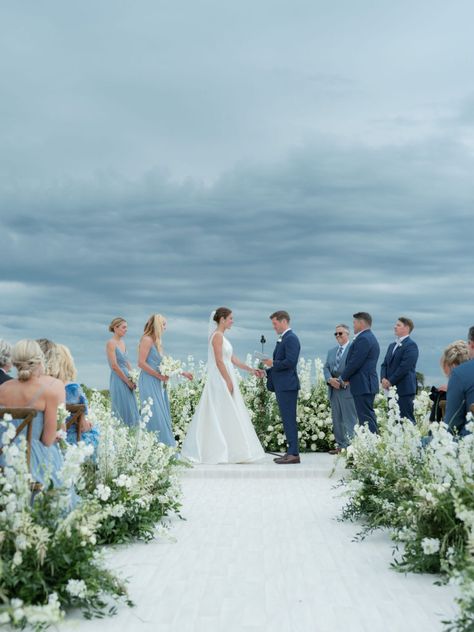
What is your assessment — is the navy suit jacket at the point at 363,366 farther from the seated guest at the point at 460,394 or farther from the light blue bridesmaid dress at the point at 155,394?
the seated guest at the point at 460,394

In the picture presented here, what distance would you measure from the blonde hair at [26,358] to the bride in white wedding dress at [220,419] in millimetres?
7508

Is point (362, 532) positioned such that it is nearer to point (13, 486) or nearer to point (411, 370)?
point (13, 486)

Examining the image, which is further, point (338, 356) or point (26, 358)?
point (338, 356)

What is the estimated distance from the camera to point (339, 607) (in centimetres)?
527

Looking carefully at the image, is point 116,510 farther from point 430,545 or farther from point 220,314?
point 220,314

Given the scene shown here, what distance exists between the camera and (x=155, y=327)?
505 inches

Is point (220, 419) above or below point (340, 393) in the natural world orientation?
Answer: below

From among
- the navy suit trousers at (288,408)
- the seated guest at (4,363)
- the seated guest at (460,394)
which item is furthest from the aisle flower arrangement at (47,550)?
the navy suit trousers at (288,408)

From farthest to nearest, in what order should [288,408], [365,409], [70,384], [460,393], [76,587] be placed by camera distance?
[288,408] < [365,409] < [70,384] < [460,393] < [76,587]

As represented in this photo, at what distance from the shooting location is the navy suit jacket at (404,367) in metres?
12.8

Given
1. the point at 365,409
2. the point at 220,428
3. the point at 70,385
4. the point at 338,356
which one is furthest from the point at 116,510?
the point at 338,356

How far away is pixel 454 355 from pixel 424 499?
2788mm

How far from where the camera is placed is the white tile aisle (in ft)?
16.3

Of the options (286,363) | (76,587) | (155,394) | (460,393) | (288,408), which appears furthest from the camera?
(155,394)
